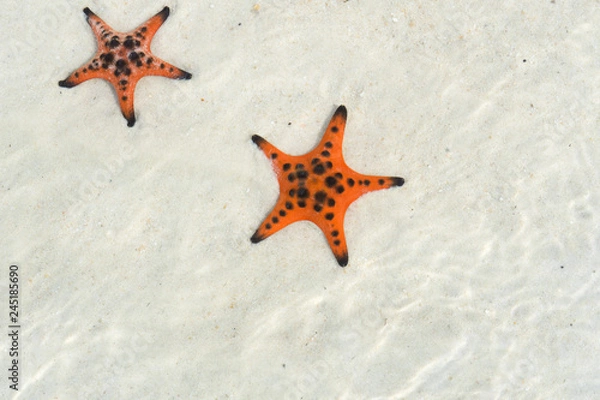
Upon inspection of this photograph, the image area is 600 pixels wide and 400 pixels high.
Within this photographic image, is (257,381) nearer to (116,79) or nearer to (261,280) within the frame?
(261,280)

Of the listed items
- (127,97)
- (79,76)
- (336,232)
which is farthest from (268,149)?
(79,76)

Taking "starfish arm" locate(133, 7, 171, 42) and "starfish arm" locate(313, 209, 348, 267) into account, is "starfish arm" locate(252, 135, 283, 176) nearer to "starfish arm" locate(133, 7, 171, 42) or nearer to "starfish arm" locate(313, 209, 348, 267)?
"starfish arm" locate(313, 209, 348, 267)

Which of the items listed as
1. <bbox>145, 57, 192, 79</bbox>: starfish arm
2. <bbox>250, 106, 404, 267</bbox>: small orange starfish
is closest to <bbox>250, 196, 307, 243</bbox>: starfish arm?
<bbox>250, 106, 404, 267</bbox>: small orange starfish

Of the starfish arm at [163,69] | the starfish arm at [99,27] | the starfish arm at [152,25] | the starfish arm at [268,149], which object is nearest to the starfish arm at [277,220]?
the starfish arm at [268,149]

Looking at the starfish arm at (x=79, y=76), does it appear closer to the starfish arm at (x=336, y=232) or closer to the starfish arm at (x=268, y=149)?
the starfish arm at (x=268, y=149)

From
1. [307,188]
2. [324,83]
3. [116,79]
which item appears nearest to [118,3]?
[116,79]

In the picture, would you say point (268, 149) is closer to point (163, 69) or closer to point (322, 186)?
point (322, 186)
